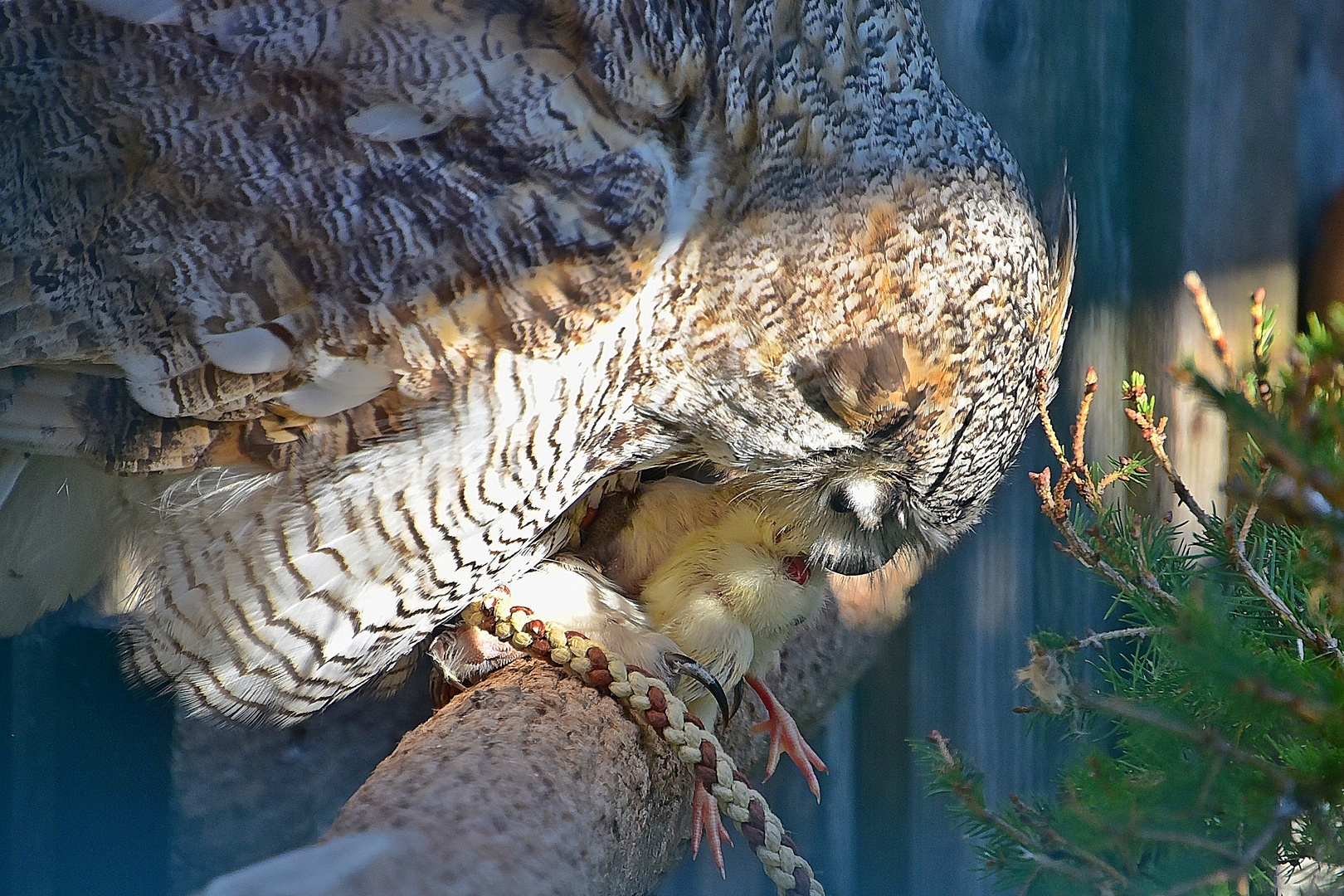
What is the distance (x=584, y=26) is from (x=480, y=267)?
29 cm

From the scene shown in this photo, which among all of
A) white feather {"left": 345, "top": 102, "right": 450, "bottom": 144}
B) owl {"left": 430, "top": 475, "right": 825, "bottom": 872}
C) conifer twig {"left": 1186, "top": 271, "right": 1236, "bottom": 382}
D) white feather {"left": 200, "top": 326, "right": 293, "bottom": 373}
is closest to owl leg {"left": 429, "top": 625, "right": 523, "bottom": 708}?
owl {"left": 430, "top": 475, "right": 825, "bottom": 872}

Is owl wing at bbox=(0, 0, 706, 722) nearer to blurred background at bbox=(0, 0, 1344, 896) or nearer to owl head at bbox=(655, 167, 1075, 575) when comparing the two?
owl head at bbox=(655, 167, 1075, 575)

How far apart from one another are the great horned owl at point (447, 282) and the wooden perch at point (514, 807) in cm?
17

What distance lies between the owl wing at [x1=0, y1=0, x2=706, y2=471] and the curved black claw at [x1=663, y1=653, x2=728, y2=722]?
521 millimetres

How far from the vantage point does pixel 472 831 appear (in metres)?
0.92

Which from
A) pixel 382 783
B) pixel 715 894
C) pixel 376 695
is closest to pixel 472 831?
pixel 382 783

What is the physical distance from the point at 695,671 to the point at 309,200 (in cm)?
76

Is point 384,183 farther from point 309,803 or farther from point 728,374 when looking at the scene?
point 309,803

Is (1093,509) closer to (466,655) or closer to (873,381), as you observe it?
(873,381)

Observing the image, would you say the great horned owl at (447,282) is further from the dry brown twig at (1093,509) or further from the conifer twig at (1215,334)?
the conifer twig at (1215,334)

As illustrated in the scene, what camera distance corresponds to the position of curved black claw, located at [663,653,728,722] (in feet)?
4.39

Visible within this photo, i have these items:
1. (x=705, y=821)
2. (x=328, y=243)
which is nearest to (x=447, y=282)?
(x=328, y=243)

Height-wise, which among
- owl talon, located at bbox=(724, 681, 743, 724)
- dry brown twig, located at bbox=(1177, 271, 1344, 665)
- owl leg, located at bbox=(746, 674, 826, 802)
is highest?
dry brown twig, located at bbox=(1177, 271, 1344, 665)

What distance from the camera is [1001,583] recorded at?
1780mm
